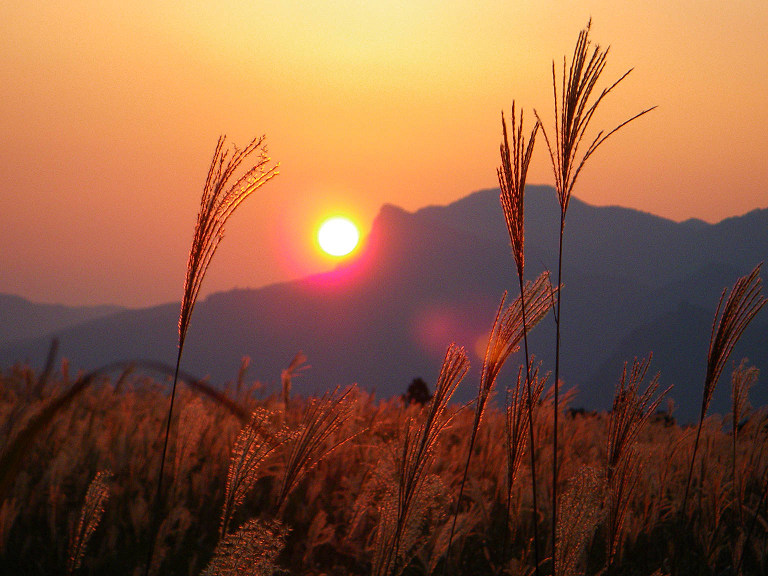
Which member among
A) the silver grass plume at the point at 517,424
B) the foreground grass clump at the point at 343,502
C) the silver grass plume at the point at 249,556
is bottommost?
the foreground grass clump at the point at 343,502

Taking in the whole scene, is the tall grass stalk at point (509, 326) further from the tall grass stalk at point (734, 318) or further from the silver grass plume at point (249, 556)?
the tall grass stalk at point (734, 318)

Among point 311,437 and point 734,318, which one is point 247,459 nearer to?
point 311,437

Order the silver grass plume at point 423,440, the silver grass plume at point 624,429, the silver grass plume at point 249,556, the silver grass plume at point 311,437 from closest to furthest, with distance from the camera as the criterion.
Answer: the silver grass plume at point 249,556
the silver grass plume at point 311,437
the silver grass plume at point 423,440
the silver grass plume at point 624,429

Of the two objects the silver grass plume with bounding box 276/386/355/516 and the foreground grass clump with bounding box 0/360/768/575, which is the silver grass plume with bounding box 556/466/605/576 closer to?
the foreground grass clump with bounding box 0/360/768/575

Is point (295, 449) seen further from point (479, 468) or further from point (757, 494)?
point (757, 494)

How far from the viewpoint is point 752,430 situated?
15.6ft

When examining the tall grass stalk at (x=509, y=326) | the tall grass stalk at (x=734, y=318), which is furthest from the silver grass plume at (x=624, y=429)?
the tall grass stalk at (x=509, y=326)

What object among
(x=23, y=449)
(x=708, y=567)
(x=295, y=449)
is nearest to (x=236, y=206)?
(x=295, y=449)

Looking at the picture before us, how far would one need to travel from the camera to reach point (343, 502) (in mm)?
3789

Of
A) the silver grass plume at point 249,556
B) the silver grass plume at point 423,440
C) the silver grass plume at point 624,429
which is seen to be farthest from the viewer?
the silver grass plume at point 624,429

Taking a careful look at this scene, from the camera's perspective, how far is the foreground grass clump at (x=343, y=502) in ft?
6.01

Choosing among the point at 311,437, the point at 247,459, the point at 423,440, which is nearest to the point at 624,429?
the point at 423,440

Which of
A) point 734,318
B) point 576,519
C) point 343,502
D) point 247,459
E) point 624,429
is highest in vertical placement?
point 734,318

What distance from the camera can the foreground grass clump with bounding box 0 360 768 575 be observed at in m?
1.83
